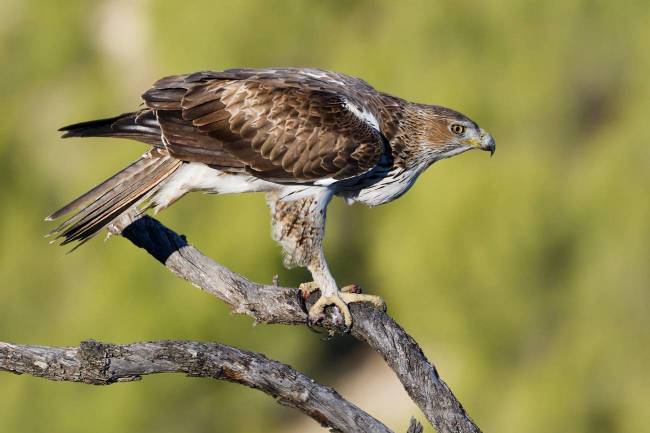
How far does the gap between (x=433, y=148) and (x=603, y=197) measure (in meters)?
12.0

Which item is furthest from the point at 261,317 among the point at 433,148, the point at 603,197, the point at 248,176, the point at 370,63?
the point at 370,63

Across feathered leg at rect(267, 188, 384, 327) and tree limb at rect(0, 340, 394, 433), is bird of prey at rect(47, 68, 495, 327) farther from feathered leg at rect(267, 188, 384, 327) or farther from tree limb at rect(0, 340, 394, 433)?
tree limb at rect(0, 340, 394, 433)

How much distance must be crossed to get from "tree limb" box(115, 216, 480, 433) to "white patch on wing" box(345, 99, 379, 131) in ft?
4.01

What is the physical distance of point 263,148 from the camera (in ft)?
23.7

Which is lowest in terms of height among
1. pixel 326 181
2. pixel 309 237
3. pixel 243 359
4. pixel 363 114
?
pixel 243 359

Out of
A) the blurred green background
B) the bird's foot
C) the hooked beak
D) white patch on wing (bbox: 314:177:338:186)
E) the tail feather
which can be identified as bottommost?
the blurred green background

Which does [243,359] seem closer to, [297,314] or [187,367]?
[187,367]

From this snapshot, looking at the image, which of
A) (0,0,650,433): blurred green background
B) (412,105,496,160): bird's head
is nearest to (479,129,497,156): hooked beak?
(412,105,496,160): bird's head

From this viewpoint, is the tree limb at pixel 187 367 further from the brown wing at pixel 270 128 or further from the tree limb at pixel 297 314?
the brown wing at pixel 270 128

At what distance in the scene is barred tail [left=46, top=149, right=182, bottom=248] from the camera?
22.1 ft

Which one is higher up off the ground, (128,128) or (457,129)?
(128,128)

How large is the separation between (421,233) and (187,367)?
13.2m

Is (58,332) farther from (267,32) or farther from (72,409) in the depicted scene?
(267,32)

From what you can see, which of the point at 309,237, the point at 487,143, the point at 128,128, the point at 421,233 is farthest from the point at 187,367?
the point at 421,233
